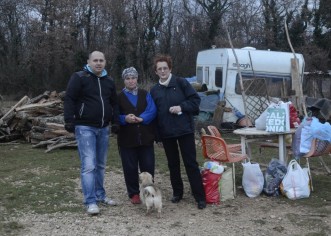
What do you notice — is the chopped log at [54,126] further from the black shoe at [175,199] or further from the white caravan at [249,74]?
the black shoe at [175,199]

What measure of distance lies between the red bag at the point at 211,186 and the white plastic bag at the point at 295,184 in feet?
3.13

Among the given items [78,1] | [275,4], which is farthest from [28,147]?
[275,4]

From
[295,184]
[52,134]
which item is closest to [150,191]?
[295,184]

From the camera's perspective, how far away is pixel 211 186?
5910 mm

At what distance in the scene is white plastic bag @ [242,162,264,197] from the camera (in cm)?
624

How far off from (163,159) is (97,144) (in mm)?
3852

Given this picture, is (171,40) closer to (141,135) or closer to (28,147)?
(28,147)

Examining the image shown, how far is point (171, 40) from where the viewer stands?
34.3 metres

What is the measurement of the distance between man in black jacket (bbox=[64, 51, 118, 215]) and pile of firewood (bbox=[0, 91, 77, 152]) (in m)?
5.47

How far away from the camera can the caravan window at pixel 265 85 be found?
14672 millimetres

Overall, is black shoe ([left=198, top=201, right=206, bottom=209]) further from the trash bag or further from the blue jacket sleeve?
the blue jacket sleeve

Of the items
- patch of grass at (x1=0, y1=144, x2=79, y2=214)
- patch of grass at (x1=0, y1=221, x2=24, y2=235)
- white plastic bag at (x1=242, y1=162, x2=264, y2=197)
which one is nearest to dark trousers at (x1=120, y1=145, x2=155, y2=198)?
patch of grass at (x1=0, y1=144, x2=79, y2=214)

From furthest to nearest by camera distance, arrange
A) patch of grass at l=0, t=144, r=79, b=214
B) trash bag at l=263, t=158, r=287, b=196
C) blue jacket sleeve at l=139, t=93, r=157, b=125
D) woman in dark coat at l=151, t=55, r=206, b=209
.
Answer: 1. trash bag at l=263, t=158, r=287, b=196
2. patch of grass at l=0, t=144, r=79, b=214
3. blue jacket sleeve at l=139, t=93, r=157, b=125
4. woman in dark coat at l=151, t=55, r=206, b=209

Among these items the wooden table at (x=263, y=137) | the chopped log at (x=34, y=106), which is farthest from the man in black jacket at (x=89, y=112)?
the chopped log at (x=34, y=106)
